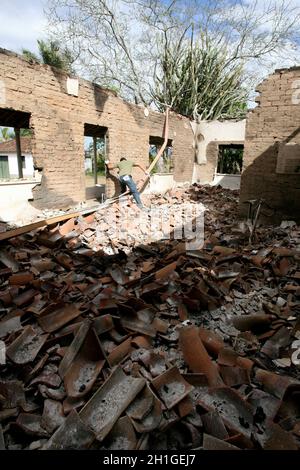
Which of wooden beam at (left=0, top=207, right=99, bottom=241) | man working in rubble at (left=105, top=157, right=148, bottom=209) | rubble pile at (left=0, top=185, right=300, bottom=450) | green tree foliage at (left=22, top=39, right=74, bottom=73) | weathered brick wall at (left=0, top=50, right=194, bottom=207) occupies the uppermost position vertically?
green tree foliage at (left=22, top=39, right=74, bottom=73)

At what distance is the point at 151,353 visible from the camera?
6.84 feet

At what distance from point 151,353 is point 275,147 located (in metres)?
6.59

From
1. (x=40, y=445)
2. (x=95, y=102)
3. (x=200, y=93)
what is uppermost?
(x=200, y=93)

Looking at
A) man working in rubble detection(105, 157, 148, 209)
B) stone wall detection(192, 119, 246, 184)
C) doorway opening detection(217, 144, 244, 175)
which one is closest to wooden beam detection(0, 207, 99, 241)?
man working in rubble detection(105, 157, 148, 209)

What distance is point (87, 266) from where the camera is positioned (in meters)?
3.88

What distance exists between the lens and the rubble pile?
1.58 metres

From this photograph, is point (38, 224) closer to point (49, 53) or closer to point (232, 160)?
point (49, 53)

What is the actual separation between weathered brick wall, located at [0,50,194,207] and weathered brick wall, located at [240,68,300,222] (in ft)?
12.5

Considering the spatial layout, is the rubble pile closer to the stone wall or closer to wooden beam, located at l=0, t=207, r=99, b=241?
wooden beam, located at l=0, t=207, r=99, b=241

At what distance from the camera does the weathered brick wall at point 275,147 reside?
21.6 ft

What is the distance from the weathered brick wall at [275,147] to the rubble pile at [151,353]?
356 cm

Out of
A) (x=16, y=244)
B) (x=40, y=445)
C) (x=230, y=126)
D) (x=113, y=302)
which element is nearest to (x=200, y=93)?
(x=230, y=126)

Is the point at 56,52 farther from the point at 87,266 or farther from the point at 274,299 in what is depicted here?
the point at 274,299

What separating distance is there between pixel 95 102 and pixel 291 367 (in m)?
7.50
